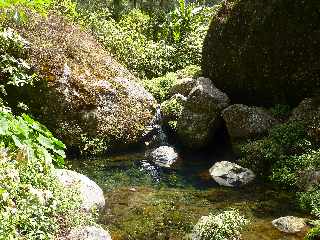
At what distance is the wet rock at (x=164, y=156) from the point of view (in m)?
13.7

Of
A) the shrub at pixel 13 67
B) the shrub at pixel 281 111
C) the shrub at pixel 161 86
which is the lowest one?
the shrub at pixel 281 111

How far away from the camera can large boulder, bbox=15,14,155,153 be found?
13.3 metres

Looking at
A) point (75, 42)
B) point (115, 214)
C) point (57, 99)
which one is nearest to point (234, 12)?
point (75, 42)

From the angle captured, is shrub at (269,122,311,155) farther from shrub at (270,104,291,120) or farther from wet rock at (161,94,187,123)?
wet rock at (161,94,187,123)

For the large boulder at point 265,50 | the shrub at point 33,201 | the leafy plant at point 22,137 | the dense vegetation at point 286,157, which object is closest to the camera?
the shrub at point 33,201

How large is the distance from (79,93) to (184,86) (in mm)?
4400

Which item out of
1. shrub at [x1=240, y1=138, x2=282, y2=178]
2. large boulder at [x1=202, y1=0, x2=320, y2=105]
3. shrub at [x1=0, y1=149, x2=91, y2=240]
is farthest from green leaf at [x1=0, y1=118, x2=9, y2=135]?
large boulder at [x1=202, y1=0, x2=320, y2=105]

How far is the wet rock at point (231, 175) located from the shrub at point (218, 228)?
350cm

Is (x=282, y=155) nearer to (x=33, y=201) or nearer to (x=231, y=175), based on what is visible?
(x=231, y=175)

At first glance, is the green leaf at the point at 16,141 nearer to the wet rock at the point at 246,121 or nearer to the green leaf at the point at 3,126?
the green leaf at the point at 3,126

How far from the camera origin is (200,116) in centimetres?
1466

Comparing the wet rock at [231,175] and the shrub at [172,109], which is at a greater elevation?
the shrub at [172,109]

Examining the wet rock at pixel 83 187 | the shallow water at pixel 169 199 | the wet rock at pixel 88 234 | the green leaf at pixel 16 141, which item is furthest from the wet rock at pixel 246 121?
the green leaf at pixel 16 141

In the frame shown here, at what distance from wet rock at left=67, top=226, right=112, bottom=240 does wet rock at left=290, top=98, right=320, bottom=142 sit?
7.20 metres
